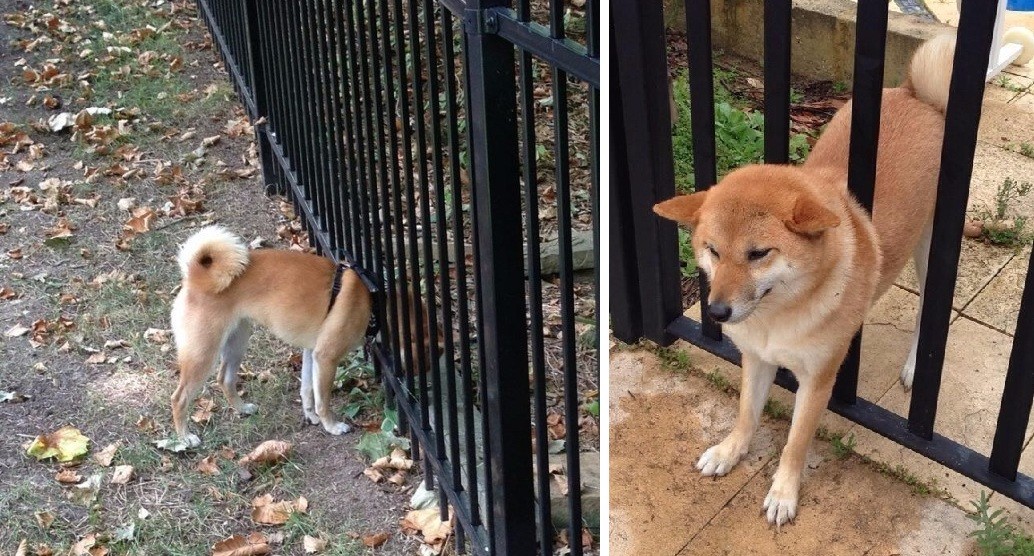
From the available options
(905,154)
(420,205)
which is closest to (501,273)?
(420,205)

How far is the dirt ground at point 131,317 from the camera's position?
3.72m

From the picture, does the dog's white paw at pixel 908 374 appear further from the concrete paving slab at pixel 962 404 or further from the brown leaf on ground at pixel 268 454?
the brown leaf on ground at pixel 268 454

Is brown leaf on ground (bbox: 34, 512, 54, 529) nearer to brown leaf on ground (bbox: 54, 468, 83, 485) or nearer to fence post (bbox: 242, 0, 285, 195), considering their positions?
brown leaf on ground (bbox: 54, 468, 83, 485)

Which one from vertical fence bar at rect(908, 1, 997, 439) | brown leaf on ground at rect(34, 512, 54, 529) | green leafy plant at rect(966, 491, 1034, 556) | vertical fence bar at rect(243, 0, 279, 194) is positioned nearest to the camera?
vertical fence bar at rect(908, 1, 997, 439)

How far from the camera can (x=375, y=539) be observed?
11.7 ft

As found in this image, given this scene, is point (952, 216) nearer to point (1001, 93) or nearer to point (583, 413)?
point (583, 413)

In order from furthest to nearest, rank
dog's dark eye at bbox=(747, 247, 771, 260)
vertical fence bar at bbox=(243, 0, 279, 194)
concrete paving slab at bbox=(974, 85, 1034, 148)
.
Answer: vertical fence bar at bbox=(243, 0, 279, 194)
concrete paving slab at bbox=(974, 85, 1034, 148)
dog's dark eye at bbox=(747, 247, 771, 260)

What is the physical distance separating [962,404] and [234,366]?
9.61 ft

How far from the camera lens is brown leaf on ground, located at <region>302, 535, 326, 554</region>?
3.55 meters

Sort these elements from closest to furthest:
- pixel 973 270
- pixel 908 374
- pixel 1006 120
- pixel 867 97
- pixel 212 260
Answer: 1. pixel 867 97
2. pixel 908 374
3. pixel 973 270
4. pixel 212 260
5. pixel 1006 120

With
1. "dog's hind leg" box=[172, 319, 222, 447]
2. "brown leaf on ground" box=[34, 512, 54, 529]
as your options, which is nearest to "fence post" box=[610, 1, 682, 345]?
"dog's hind leg" box=[172, 319, 222, 447]

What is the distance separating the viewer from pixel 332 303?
407cm

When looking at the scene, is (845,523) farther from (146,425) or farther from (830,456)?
(146,425)

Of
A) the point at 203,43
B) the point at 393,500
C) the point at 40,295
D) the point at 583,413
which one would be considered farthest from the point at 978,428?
the point at 203,43
